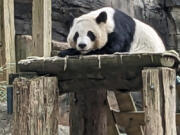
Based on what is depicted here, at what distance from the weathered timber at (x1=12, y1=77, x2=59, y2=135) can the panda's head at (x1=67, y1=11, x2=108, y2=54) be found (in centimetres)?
92

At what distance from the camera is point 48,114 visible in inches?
162

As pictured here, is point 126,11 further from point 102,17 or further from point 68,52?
point 68,52

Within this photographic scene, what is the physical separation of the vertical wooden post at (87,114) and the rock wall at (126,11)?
5020 millimetres

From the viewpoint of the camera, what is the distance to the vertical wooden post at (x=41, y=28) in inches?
247

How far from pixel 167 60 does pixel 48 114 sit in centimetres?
114

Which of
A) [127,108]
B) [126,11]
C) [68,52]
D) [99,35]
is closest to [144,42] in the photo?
[99,35]

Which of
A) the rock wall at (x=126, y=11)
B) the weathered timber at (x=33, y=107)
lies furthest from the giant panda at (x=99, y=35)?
the rock wall at (x=126, y=11)

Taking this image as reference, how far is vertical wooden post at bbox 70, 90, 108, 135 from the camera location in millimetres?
5250

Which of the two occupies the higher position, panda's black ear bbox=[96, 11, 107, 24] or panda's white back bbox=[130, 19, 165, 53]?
panda's black ear bbox=[96, 11, 107, 24]

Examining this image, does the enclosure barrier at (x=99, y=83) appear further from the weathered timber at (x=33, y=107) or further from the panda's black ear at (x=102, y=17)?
the panda's black ear at (x=102, y=17)

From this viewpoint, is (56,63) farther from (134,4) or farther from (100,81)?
(134,4)

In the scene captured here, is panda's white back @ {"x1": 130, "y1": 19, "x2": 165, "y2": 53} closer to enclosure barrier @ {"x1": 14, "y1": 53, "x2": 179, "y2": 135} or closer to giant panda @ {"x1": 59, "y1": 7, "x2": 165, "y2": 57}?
giant panda @ {"x1": 59, "y1": 7, "x2": 165, "y2": 57}

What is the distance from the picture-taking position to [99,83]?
430cm

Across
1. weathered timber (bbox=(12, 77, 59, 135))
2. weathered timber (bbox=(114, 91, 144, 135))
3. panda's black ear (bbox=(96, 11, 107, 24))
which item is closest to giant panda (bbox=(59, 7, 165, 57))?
panda's black ear (bbox=(96, 11, 107, 24))
